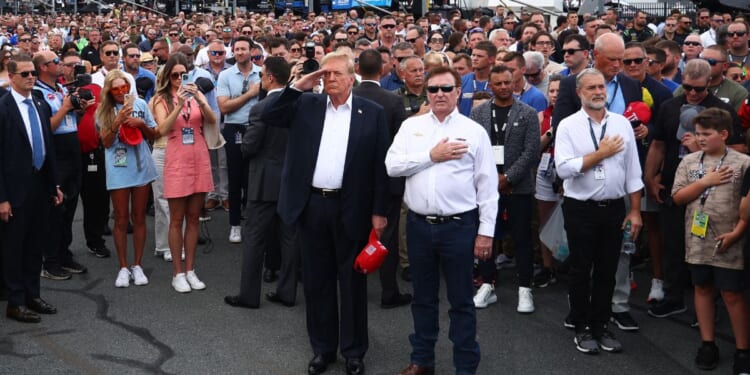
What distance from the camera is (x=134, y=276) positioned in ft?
25.2

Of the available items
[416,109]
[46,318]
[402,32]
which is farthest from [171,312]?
[402,32]

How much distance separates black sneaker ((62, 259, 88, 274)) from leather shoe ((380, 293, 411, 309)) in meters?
3.09

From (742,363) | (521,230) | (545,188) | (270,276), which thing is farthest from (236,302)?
(742,363)

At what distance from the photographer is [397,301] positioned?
23.0 ft

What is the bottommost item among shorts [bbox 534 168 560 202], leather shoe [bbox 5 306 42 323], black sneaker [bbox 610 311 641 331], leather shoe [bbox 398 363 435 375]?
leather shoe [bbox 5 306 42 323]

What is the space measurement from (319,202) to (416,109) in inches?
95.2

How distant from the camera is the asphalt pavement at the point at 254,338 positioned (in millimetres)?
5641

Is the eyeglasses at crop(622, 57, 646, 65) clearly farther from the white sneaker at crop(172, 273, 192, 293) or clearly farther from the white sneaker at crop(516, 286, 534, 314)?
the white sneaker at crop(172, 273, 192, 293)

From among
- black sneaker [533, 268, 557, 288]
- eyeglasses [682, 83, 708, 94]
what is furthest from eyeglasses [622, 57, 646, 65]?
black sneaker [533, 268, 557, 288]

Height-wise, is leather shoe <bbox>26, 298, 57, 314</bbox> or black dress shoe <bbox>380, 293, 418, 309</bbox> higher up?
black dress shoe <bbox>380, 293, 418, 309</bbox>

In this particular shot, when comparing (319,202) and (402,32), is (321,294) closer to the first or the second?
(319,202)

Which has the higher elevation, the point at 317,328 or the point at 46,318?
the point at 317,328

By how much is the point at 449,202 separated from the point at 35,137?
12.0 ft

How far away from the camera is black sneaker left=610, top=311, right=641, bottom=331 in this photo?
6.31 meters
